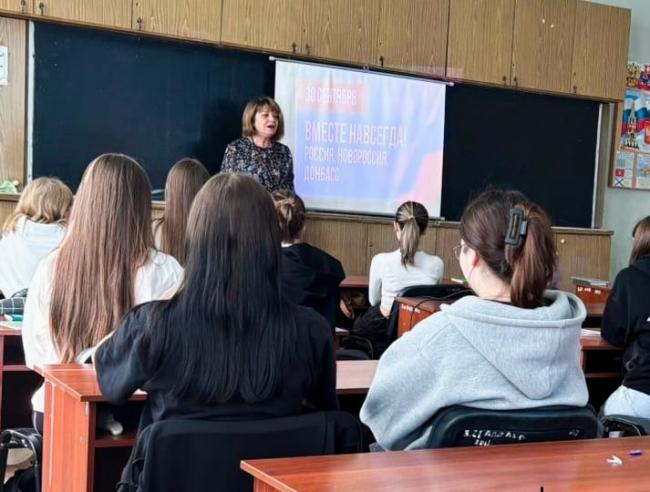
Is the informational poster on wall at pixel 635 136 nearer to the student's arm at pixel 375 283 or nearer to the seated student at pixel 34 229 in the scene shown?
the student's arm at pixel 375 283

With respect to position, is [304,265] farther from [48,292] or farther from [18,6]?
[18,6]

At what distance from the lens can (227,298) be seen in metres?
1.69

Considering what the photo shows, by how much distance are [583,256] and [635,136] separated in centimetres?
127

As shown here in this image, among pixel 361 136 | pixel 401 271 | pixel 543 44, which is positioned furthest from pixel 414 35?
pixel 401 271

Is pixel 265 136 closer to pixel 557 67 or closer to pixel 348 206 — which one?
pixel 348 206

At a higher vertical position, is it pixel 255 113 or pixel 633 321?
pixel 255 113

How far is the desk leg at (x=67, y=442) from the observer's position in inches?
81.2

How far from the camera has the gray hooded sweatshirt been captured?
169cm

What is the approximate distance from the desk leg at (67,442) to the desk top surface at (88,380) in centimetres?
6

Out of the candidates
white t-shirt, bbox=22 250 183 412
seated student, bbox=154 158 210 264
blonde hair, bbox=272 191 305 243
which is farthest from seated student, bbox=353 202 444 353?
white t-shirt, bbox=22 250 183 412

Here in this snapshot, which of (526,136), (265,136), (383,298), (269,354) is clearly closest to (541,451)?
(269,354)

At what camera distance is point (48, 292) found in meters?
2.34

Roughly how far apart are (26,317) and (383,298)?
8.09 feet

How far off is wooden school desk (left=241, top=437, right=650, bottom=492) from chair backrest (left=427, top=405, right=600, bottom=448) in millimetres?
76
